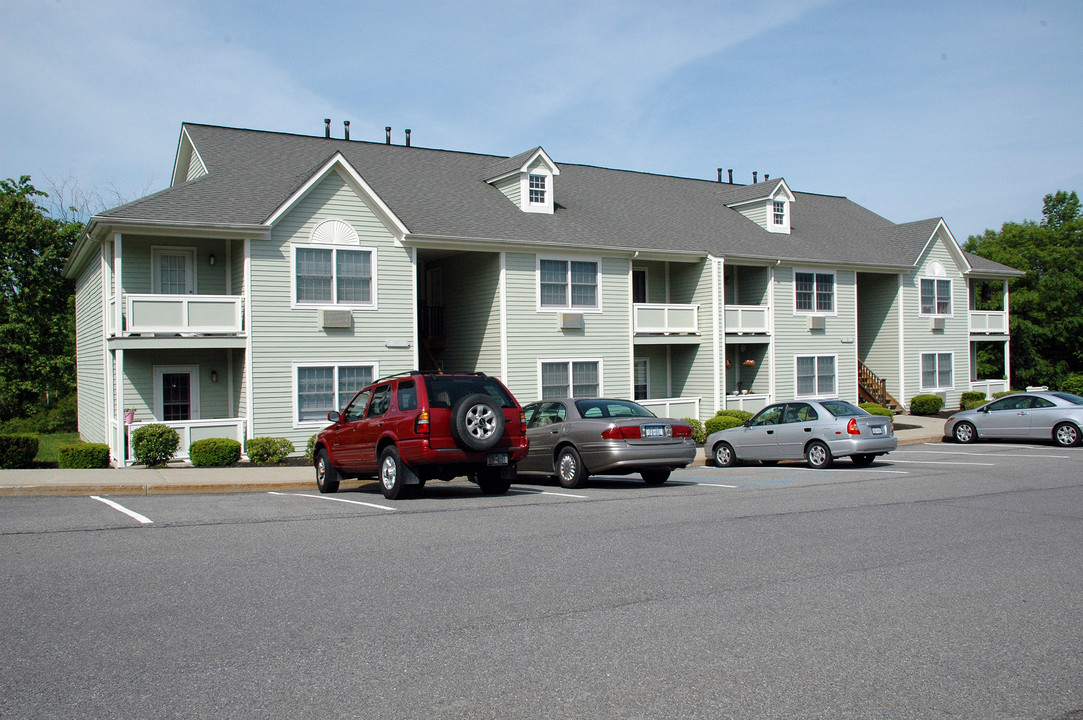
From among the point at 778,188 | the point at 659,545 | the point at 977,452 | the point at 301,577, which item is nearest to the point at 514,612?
the point at 301,577

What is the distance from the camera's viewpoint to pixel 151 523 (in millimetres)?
11203

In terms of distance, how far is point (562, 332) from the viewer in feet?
87.9

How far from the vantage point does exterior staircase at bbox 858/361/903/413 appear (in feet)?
115

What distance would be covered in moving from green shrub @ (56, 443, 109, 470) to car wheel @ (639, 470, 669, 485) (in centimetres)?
1121

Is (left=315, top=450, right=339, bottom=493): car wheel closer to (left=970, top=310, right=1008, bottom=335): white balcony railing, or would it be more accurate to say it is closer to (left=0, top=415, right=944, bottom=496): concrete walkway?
(left=0, top=415, right=944, bottom=496): concrete walkway

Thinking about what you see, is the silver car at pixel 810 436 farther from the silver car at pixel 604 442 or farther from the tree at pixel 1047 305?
the tree at pixel 1047 305

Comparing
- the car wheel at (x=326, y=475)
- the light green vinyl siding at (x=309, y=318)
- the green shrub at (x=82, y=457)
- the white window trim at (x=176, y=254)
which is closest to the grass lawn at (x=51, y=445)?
the green shrub at (x=82, y=457)

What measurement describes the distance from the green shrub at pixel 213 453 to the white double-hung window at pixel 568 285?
9.99 metres

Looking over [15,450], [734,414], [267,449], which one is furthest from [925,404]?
[15,450]

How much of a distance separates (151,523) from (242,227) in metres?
11.6

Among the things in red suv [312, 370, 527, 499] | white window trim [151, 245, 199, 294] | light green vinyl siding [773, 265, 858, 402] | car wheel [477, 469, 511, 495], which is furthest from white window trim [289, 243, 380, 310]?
light green vinyl siding [773, 265, 858, 402]

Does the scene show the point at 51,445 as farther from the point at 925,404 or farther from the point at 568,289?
the point at 925,404

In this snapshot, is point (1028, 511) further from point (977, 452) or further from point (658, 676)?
point (977, 452)

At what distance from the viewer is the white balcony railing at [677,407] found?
27.9m
